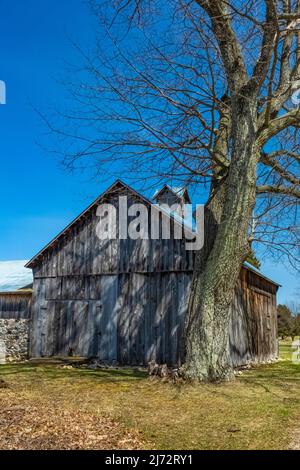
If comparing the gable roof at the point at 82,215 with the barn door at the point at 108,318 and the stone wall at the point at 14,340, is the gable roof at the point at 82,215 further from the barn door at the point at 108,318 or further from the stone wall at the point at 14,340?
the stone wall at the point at 14,340

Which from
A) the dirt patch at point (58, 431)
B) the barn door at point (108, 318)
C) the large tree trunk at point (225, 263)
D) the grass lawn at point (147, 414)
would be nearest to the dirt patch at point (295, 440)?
the grass lawn at point (147, 414)

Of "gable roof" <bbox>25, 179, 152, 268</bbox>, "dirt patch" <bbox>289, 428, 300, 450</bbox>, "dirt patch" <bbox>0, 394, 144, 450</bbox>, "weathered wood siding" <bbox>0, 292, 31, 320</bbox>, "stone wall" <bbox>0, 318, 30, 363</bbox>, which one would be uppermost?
"gable roof" <bbox>25, 179, 152, 268</bbox>

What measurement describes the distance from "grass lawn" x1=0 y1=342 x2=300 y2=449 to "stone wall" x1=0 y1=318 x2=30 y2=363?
350 inches

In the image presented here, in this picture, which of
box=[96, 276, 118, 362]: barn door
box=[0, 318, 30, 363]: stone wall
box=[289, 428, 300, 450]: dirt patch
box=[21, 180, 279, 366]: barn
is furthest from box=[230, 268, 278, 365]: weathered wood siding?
box=[289, 428, 300, 450]: dirt patch

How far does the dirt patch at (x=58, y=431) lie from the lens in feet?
20.4

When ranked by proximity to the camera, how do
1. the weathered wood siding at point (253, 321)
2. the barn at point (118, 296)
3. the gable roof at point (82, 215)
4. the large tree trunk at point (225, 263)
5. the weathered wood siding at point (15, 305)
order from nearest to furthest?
the large tree trunk at point (225, 263) < the barn at point (118, 296) < the weathered wood siding at point (253, 321) < the gable roof at point (82, 215) < the weathered wood siding at point (15, 305)

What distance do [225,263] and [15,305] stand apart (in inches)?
533

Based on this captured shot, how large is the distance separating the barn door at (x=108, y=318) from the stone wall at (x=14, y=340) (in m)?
4.29

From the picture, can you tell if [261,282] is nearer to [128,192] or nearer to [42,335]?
[128,192]

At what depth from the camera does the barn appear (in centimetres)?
1688

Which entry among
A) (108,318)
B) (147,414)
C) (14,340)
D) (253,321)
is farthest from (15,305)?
(147,414)

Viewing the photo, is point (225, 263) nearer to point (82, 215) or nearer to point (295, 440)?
point (295, 440)

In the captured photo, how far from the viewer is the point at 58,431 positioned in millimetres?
6867

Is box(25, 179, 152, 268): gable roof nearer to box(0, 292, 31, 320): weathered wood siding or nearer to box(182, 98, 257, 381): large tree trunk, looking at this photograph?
box(0, 292, 31, 320): weathered wood siding
